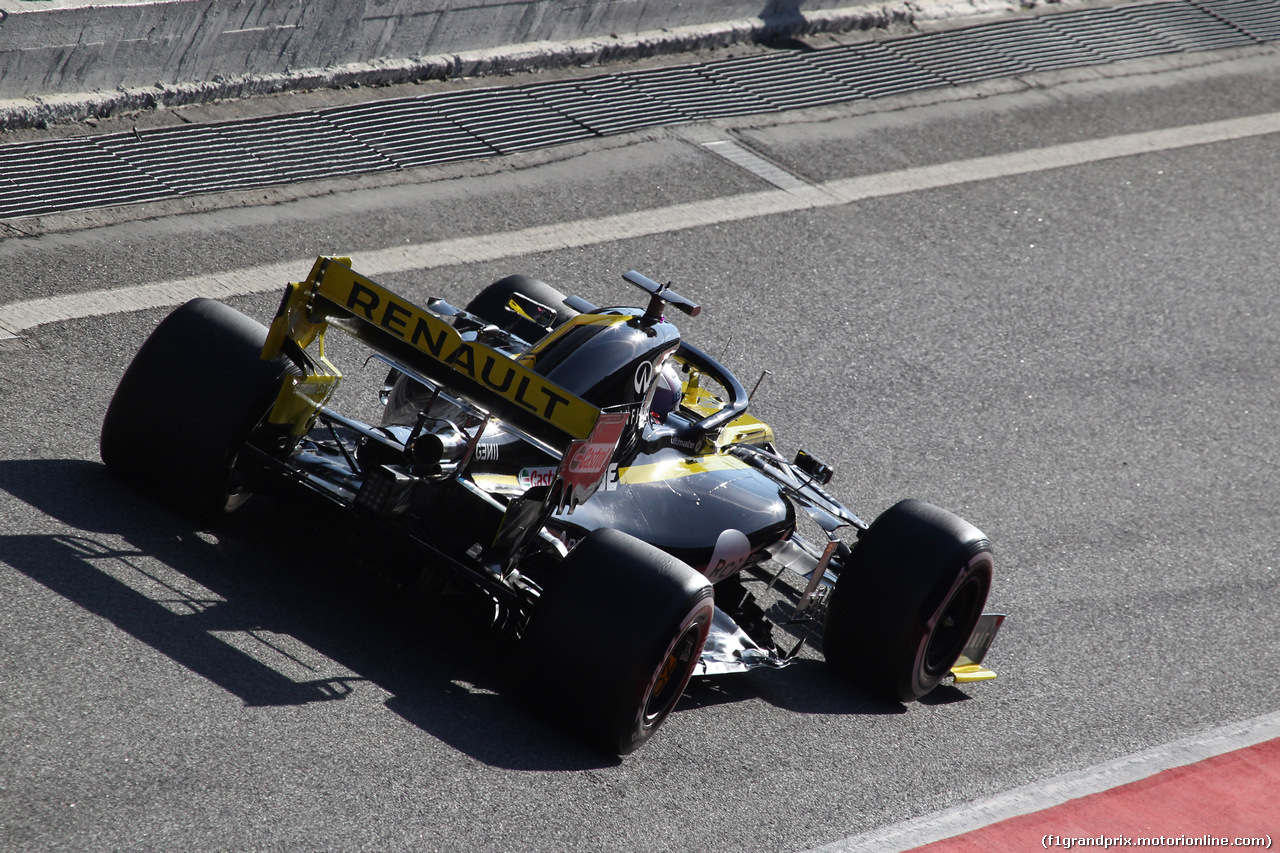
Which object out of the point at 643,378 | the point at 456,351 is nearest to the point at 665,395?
the point at 643,378

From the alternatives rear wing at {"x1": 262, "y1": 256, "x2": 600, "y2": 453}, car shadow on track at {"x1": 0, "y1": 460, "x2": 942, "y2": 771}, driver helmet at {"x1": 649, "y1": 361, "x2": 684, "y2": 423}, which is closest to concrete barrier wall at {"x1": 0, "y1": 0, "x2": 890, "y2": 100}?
car shadow on track at {"x1": 0, "y1": 460, "x2": 942, "y2": 771}

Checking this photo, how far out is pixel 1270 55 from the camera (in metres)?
16.8

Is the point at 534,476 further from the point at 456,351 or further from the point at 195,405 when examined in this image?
the point at 195,405

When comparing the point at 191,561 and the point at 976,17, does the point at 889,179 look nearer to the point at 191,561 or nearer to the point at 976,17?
the point at 976,17

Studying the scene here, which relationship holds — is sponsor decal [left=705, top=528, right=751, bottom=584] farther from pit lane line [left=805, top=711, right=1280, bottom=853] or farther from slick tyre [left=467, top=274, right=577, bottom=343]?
slick tyre [left=467, top=274, right=577, bottom=343]

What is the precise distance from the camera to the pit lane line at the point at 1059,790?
546cm

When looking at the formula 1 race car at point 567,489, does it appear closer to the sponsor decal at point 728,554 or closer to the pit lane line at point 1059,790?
the sponsor decal at point 728,554

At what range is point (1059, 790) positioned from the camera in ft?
20.1

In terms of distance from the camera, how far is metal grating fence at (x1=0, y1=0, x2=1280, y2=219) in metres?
9.43

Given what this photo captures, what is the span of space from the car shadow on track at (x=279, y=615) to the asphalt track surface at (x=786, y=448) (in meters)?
0.02

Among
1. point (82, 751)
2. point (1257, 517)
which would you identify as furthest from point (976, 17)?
point (82, 751)

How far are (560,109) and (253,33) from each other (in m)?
2.61

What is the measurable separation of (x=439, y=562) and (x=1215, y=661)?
4419 millimetres

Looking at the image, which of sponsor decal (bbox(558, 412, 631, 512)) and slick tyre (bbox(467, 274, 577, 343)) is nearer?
sponsor decal (bbox(558, 412, 631, 512))
